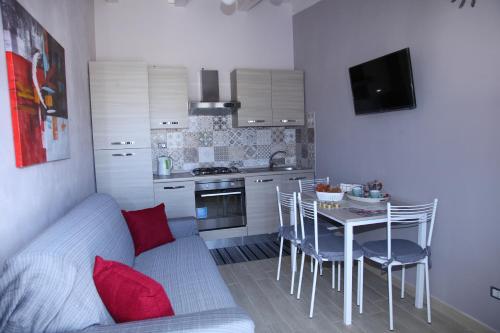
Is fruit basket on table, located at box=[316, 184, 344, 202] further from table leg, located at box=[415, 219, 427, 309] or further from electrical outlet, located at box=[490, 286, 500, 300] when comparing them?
electrical outlet, located at box=[490, 286, 500, 300]

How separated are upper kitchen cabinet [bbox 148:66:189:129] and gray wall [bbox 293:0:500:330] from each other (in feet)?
6.08

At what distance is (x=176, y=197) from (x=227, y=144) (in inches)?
42.9

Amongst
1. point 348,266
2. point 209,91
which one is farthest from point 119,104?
point 348,266

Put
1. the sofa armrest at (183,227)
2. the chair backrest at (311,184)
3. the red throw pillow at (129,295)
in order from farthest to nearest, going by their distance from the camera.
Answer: the chair backrest at (311,184), the sofa armrest at (183,227), the red throw pillow at (129,295)

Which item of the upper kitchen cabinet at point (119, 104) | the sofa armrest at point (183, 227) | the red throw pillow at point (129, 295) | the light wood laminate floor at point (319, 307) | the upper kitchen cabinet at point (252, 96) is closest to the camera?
the red throw pillow at point (129, 295)

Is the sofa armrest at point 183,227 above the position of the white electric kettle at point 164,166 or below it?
below

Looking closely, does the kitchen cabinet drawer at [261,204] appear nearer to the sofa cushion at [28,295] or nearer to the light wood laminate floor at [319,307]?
the light wood laminate floor at [319,307]

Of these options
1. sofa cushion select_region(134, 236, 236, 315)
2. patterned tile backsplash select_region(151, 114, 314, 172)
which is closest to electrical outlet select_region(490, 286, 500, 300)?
sofa cushion select_region(134, 236, 236, 315)

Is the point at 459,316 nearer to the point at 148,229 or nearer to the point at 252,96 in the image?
the point at 148,229

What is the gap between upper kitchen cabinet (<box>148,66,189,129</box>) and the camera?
372 cm

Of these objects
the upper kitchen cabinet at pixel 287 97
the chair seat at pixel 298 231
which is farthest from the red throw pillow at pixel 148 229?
the upper kitchen cabinet at pixel 287 97

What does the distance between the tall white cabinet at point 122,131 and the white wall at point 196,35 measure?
0.61 meters

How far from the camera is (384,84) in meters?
2.79

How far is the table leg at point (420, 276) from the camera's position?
7.97 ft
